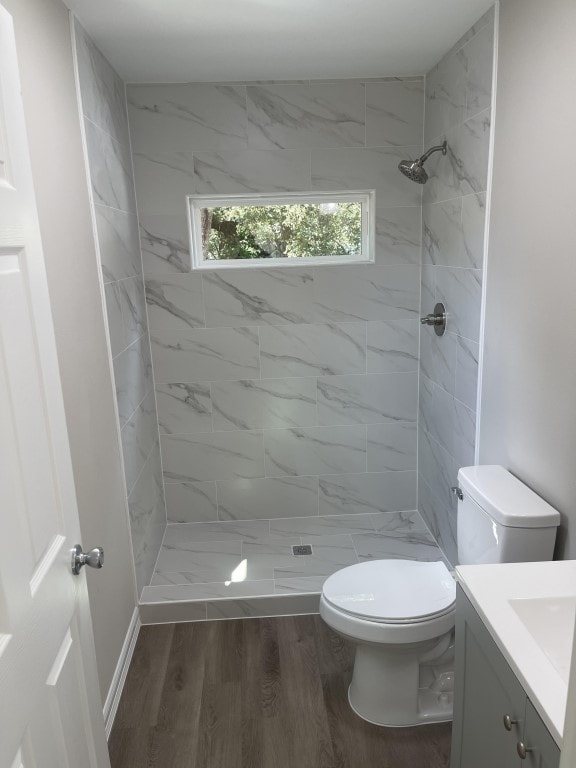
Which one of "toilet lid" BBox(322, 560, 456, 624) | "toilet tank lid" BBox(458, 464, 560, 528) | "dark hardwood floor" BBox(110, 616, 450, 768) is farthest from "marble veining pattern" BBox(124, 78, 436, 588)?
"toilet tank lid" BBox(458, 464, 560, 528)

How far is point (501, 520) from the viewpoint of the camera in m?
1.76

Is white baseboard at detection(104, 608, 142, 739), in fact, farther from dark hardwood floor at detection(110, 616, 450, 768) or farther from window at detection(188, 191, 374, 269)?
window at detection(188, 191, 374, 269)

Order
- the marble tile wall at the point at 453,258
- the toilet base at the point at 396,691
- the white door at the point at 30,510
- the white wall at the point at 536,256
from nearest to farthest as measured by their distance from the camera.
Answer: the white door at the point at 30,510 → the white wall at the point at 536,256 → the toilet base at the point at 396,691 → the marble tile wall at the point at 453,258

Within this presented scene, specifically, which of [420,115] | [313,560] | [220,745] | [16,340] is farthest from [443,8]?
[220,745]

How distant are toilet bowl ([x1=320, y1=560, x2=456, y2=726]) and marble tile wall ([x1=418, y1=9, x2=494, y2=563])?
2.23 ft

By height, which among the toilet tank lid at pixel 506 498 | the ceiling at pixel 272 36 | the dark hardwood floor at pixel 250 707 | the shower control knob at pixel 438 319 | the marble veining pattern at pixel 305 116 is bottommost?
the dark hardwood floor at pixel 250 707

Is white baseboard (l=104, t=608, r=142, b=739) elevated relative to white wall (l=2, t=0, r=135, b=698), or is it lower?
lower

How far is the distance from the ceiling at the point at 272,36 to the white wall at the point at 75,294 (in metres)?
0.30


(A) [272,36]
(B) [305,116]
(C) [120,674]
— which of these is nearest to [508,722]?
(C) [120,674]

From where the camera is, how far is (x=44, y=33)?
5.84ft

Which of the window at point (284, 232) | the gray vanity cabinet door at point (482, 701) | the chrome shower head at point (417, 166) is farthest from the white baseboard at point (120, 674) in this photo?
the chrome shower head at point (417, 166)

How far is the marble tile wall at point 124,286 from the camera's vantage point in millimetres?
2293

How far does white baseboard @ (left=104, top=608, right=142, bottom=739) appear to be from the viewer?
2.08 metres

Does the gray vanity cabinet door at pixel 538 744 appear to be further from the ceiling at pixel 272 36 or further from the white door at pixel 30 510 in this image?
the ceiling at pixel 272 36
